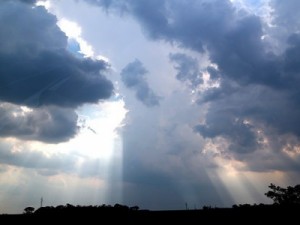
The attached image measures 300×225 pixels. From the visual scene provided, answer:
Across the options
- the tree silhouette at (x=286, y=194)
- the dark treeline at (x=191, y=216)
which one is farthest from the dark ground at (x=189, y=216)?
the tree silhouette at (x=286, y=194)

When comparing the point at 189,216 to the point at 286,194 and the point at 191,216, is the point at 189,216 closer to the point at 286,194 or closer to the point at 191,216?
the point at 191,216

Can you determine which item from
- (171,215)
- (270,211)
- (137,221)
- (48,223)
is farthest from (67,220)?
(270,211)

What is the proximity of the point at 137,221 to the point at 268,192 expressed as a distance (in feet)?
208

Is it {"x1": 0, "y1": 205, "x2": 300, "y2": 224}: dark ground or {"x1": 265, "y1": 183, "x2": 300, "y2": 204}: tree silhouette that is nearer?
{"x1": 0, "y1": 205, "x2": 300, "y2": 224}: dark ground

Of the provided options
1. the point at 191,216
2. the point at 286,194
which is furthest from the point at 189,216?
the point at 286,194

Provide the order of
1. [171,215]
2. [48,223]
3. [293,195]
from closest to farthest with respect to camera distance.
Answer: [171,215] < [48,223] < [293,195]

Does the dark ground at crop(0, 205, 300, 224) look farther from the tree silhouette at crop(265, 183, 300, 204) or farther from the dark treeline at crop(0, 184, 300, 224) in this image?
the tree silhouette at crop(265, 183, 300, 204)

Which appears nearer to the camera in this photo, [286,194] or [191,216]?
[191,216]

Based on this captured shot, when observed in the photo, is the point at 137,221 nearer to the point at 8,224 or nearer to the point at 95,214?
the point at 95,214

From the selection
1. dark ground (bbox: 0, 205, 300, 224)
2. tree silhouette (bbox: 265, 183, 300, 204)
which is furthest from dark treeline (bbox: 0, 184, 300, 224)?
tree silhouette (bbox: 265, 183, 300, 204)

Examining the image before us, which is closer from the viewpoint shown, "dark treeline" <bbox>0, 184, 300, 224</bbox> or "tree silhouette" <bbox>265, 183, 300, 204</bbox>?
"dark treeline" <bbox>0, 184, 300, 224</bbox>

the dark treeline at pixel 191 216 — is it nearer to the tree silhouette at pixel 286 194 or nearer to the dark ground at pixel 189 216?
the dark ground at pixel 189 216

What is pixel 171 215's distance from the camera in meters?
31.2

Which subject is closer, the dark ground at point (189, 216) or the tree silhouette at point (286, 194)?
→ the dark ground at point (189, 216)
